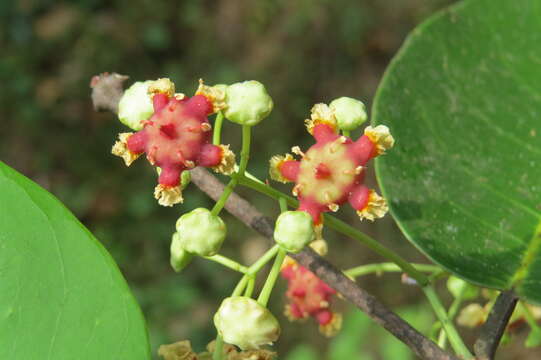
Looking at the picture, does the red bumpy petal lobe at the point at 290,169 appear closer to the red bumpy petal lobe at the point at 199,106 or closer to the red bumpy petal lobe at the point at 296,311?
the red bumpy petal lobe at the point at 199,106

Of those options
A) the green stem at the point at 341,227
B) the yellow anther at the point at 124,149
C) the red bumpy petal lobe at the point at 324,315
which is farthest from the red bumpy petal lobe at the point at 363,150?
the red bumpy petal lobe at the point at 324,315

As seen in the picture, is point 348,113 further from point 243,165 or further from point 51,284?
point 51,284

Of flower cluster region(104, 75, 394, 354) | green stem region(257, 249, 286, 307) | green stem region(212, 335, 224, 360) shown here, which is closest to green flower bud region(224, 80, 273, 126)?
flower cluster region(104, 75, 394, 354)

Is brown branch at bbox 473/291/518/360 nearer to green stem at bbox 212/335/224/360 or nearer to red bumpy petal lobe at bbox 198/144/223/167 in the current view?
green stem at bbox 212/335/224/360

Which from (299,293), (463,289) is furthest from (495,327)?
(299,293)

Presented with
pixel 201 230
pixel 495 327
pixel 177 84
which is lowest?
pixel 177 84

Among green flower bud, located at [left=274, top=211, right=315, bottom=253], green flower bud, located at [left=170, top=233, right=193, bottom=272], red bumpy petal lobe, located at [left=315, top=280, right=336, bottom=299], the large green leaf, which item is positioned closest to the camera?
green flower bud, located at [left=274, top=211, right=315, bottom=253]
